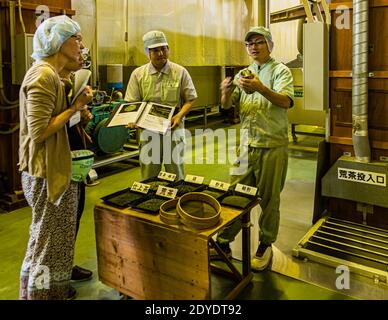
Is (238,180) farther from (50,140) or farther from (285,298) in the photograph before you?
(50,140)

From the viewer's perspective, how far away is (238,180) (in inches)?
104

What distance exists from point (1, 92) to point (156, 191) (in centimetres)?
218

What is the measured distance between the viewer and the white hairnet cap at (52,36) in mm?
1889

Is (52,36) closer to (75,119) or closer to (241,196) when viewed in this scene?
(75,119)

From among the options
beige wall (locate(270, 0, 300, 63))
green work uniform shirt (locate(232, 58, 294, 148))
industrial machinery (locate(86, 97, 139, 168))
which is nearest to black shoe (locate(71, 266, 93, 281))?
green work uniform shirt (locate(232, 58, 294, 148))

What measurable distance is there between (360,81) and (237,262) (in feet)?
5.07

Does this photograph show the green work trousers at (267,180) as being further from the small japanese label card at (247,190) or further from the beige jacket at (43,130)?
the beige jacket at (43,130)

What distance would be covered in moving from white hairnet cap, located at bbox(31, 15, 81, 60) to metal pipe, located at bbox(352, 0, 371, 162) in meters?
1.96

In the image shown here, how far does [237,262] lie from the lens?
2766 millimetres

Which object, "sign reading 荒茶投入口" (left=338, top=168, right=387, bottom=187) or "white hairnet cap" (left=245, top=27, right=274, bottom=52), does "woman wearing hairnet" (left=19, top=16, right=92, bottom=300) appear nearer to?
"white hairnet cap" (left=245, top=27, right=274, bottom=52)

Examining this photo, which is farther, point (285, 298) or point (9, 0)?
point (9, 0)

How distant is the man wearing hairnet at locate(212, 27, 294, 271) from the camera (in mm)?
2443

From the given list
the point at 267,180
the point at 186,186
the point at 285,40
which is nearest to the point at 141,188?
the point at 186,186
